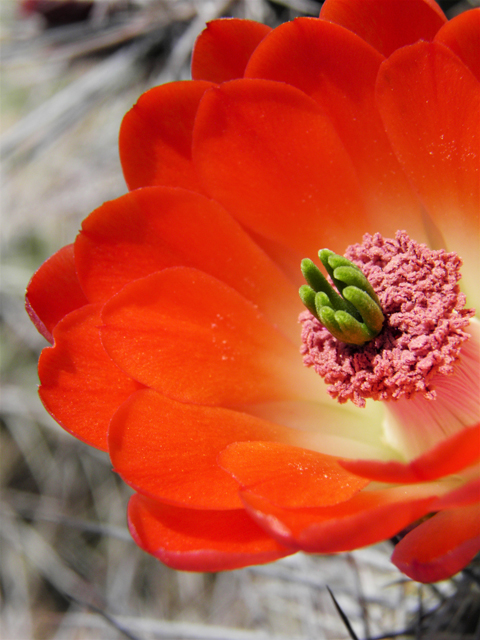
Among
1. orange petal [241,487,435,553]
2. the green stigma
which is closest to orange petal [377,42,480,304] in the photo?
the green stigma

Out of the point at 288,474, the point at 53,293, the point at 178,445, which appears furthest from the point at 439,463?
the point at 53,293

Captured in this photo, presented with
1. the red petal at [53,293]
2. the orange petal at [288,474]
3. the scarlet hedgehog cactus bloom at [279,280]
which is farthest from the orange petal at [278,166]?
the orange petal at [288,474]

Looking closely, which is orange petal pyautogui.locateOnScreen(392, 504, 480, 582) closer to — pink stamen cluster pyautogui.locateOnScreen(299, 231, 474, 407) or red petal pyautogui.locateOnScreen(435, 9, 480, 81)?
pink stamen cluster pyautogui.locateOnScreen(299, 231, 474, 407)

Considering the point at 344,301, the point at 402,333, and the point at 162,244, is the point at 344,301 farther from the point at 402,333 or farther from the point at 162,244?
the point at 162,244

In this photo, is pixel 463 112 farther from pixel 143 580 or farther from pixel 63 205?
pixel 143 580

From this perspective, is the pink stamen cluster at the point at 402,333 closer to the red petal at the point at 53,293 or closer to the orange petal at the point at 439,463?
the orange petal at the point at 439,463
